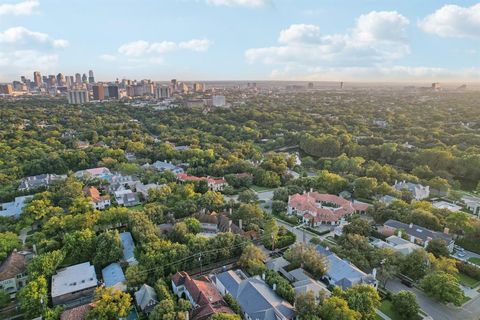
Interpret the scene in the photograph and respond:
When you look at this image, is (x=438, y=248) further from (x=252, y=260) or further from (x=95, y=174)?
(x=95, y=174)

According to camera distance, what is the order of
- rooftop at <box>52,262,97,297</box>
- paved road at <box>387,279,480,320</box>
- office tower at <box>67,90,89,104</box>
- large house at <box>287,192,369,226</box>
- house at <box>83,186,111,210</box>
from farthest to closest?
office tower at <box>67,90,89,104</box> → house at <box>83,186,111,210</box> → large house at <box>287,192,369,226</box> → rooftop at <box>52,262,97,297</box> → paved road at <box>387,279,480,320</box>

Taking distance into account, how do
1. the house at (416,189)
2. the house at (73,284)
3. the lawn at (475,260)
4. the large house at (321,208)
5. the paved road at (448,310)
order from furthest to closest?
the house at (416,189) < the large house at (321,208) < the lawn at (475,260) < the house at (73,284) < the paved road at (448,310)

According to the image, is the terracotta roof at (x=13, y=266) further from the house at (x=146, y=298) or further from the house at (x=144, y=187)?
the house at (x=144, y=187)

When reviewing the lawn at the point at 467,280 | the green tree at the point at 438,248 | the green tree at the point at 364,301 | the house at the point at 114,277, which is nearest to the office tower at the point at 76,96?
the house at the point at 114,277

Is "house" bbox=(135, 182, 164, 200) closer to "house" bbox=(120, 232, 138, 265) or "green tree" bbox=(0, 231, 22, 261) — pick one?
"house" bbox=(120, 232, 138, 265)

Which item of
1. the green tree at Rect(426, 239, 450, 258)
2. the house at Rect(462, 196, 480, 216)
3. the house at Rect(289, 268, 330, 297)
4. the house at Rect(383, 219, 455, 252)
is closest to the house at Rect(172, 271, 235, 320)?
the house at Rect(289, 268, 330, 297)
